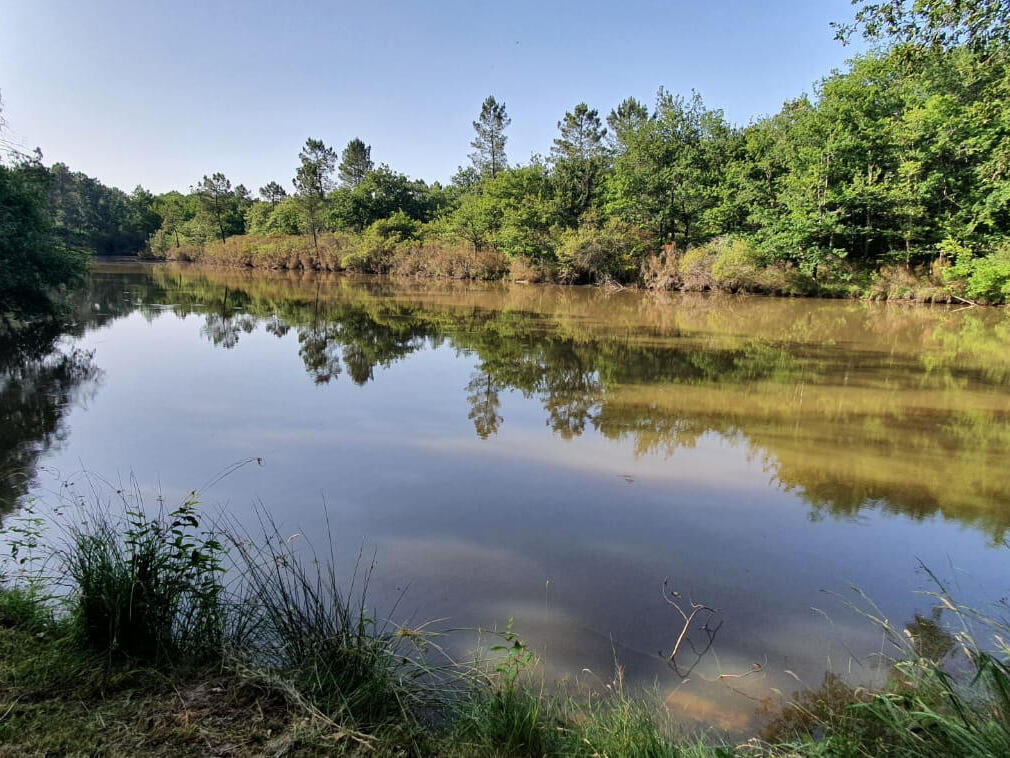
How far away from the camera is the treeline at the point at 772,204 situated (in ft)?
77.5

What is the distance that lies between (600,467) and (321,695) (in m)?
4.23

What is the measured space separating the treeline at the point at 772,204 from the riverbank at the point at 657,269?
0.09 m

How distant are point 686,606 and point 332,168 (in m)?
57.4

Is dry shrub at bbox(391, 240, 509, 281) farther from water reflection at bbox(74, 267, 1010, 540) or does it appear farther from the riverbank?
water reflection at bbox(74, 267, 1010, 540)

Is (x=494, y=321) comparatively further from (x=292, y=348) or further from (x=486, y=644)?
(x=486, y=644)

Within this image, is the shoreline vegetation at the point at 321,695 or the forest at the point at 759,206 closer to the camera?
the shoreline vegetation at the point at 321,695

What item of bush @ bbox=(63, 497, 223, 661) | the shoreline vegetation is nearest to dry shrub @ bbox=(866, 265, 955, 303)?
the shoreline vegetation

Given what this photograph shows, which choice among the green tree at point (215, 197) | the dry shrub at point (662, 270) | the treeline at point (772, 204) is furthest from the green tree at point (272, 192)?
the dry shrub at point (662, 270)

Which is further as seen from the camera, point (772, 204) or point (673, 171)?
point (673, 171)

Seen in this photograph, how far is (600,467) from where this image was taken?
627 cm

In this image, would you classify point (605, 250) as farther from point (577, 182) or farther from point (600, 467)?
point (600, 467)

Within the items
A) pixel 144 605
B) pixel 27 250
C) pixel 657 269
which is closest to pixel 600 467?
pixel 144 605

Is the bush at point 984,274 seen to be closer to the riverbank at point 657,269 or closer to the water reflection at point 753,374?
the riverbank at point 657,269

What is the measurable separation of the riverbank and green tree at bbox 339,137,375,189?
11744 millimetres
